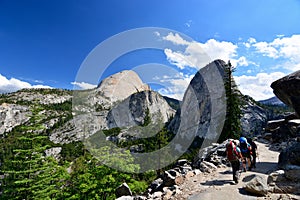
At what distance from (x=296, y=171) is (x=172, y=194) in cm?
470

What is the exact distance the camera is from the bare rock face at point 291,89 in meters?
9.54

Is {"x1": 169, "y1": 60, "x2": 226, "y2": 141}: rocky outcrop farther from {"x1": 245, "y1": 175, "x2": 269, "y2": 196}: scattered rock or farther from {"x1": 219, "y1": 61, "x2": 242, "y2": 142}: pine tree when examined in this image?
{"x1": 245, "y1": 175, "x2": 269, "y2": 196}: scattered rock

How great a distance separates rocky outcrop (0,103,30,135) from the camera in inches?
6772

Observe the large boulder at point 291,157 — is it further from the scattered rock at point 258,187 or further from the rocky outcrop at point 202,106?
the rocky outcrop at point 202,106

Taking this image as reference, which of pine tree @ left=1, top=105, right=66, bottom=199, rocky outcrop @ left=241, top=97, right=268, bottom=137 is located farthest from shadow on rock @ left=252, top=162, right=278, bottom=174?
rocky outcrop @ left=241, top=97, right=268, bottom=137

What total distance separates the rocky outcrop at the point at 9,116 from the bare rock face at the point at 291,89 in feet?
649

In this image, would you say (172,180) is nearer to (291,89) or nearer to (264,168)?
(264,168)

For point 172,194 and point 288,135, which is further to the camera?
point 288,135

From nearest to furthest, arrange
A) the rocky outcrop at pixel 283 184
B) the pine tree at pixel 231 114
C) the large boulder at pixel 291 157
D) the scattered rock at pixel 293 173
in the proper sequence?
1. the rocky outcrop at pixel 283 184
2. the scattered rock at pixel 293 173
3. the large boulder at pixel 291 157
4. the pine tree at pixel 231 114

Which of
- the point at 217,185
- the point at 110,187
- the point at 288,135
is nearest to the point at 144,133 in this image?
the point at 110,187

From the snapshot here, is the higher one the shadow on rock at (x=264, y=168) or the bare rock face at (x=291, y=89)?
the bare rock face at (x=291, y=89)

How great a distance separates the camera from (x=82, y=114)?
492 ft

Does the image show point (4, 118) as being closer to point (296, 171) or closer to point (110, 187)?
point (110, 187)

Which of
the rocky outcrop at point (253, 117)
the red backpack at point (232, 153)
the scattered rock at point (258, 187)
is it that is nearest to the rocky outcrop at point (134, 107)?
the rocky outcrop at point (253, 117)
